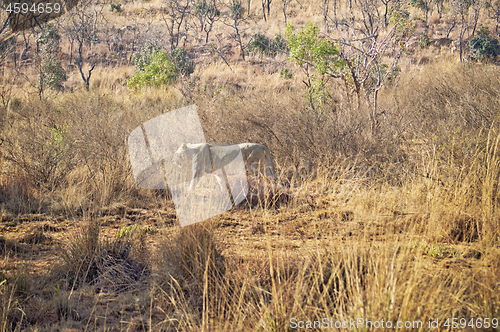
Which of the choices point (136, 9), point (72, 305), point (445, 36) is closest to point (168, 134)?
point (72, 305)

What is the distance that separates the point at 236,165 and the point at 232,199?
48 centimetres

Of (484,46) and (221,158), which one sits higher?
(484,46)

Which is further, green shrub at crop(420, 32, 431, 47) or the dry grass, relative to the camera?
green shrub at crop(420, 32, 431, 47)

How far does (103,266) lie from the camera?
2.83 m

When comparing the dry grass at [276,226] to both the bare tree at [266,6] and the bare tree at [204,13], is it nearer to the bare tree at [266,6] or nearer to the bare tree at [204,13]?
the bare tree at [204,13]

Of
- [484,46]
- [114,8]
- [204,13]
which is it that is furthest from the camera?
[114,8]

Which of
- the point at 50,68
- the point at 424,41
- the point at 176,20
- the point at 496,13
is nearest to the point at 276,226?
the point at 50,68

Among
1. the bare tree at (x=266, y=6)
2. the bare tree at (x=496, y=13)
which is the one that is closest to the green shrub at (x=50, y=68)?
the bare tree at (x=266, y=6)

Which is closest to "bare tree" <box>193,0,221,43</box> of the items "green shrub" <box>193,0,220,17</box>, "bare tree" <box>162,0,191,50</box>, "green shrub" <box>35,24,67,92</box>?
"green shrub" <box>193,0,220,17</box>

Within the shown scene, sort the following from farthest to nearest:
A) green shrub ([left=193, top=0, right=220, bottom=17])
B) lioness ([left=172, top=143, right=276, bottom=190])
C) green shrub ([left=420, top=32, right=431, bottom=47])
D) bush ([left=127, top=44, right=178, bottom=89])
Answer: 1. green shrub ([left=420, top=32, right=431, bottom=47])
2. green shrub ([left=193, top=0, right=220, bottom=17])
3. bush ([left=127, top=44, right=178, bottom=89])
4. lioness ([left=172, top=143, right=276, bottom=190])

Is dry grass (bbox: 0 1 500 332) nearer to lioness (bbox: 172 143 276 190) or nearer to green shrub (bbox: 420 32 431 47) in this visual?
lioness (bbox: 172 143 276 190)

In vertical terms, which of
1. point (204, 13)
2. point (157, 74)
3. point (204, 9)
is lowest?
point (157, 74)

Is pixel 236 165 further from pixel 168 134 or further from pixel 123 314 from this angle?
pixel 123 314

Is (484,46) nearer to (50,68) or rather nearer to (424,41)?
(424,41)
